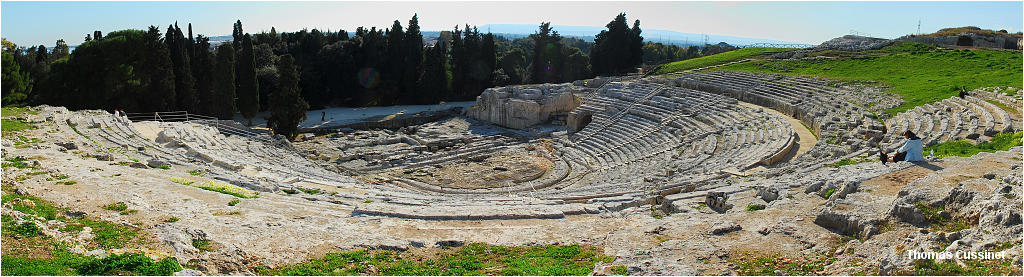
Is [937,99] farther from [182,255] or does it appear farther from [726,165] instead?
[182,255]

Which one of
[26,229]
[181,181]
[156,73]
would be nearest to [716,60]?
[156,73]

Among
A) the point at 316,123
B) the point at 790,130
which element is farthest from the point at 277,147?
the point at 790,130

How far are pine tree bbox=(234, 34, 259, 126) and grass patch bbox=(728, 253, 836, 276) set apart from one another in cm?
3077

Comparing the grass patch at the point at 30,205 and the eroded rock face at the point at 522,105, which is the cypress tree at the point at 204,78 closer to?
the eroded rock face at the point at 522,105

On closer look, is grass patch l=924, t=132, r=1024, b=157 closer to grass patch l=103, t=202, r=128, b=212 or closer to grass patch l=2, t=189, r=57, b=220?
grass patch l=103, t=202, r=128, b=212

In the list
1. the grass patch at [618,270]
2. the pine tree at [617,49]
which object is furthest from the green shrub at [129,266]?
the pine tree at [617,49]

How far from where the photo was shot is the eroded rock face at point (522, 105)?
35.5 metres

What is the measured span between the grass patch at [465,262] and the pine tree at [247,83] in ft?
89.9

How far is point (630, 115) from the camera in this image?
3222 centimetres

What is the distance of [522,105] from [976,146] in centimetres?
2331

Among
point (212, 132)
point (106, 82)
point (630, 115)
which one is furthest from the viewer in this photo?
point (630, 115)

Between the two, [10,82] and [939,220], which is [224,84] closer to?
[10,82]

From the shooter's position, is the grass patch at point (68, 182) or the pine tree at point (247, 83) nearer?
the grass patch at point (68, 182)

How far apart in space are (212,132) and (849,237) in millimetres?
22754
